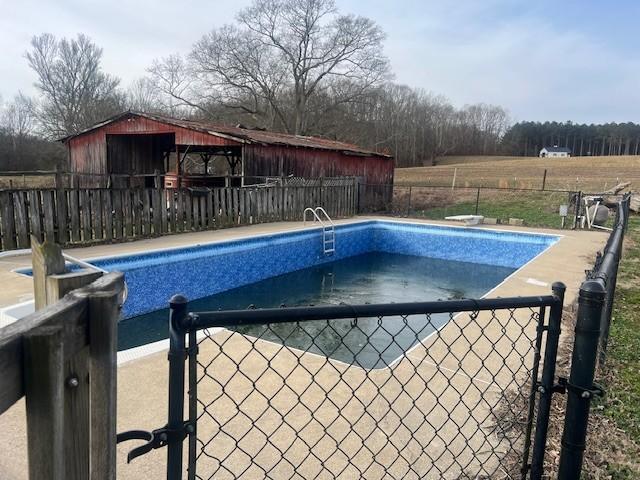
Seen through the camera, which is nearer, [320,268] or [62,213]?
[62,213]

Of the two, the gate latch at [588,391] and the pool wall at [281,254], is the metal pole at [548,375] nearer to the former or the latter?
the gate latch at [588,391]

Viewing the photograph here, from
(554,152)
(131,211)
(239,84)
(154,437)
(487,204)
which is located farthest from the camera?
(554,152)

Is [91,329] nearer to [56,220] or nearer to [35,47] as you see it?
[56,220]

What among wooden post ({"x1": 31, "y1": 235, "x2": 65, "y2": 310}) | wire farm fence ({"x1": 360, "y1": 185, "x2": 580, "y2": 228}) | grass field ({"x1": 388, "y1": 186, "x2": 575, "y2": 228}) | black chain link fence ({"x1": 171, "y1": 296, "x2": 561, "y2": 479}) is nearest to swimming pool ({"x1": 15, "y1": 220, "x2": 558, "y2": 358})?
wire farm fence ({"x1": 360, "y1": 185, "x2": 580, "y2": 228})

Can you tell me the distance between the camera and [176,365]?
1215 mm

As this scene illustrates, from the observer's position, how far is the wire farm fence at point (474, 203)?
16.0 m

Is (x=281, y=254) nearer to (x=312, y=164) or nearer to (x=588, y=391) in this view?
(x=312, y=164)

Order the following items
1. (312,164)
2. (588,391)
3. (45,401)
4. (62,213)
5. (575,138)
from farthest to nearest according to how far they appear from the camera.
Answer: (575,138) < (312,164) < (62,213) < (588,391) < (45,401)

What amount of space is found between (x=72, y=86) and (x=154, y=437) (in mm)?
39128

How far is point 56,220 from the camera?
25.8 ft

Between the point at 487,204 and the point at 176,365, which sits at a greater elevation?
the point at 176,365

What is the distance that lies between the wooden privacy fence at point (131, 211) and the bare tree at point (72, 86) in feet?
86.1

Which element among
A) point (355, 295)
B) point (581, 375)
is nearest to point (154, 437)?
point (581, 375)

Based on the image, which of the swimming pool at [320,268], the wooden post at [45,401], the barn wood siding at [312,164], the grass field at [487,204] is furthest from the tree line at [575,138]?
the wooden post at [45,401]
